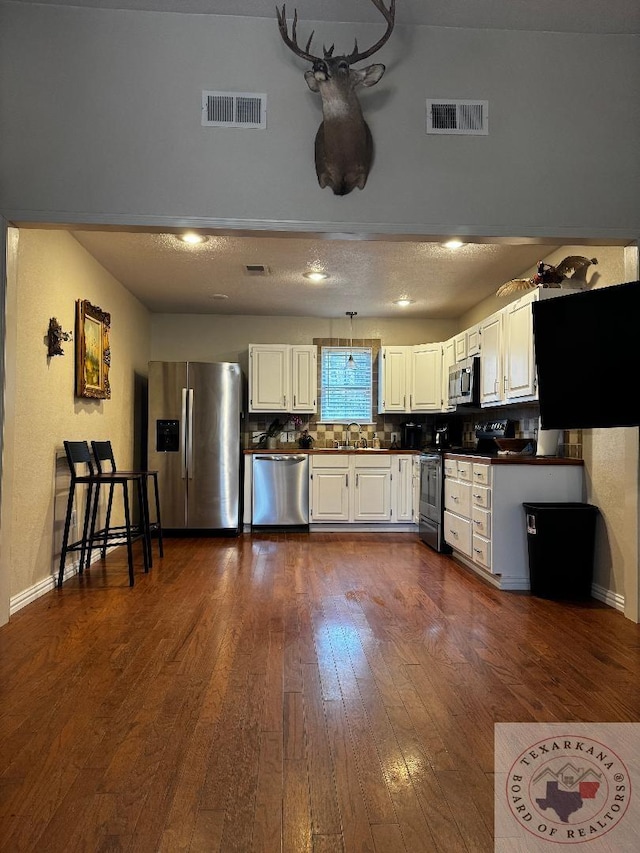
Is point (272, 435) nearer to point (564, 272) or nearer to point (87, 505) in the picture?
point (87, 505)

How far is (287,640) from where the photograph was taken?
303 centimetres

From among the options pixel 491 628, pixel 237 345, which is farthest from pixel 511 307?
pixel 237 345

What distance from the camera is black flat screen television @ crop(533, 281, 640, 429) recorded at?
266cm

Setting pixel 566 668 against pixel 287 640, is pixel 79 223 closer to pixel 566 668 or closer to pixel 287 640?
pixel 287 640

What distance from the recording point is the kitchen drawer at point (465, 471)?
470 centimetres

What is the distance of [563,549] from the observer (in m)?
3.90

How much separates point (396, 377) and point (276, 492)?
1.95 m

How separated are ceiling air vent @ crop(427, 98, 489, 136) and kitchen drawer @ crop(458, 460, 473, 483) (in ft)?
7.91

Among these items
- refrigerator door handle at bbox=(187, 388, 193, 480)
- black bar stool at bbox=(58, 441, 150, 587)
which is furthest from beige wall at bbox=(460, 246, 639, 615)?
refrigerator door handle at bbox=(187, 388, 193, 480)

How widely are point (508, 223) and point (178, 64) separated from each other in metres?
1.89

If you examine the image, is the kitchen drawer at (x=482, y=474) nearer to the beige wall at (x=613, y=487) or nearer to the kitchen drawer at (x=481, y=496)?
the kitchen drawer at (x=481, y=496)

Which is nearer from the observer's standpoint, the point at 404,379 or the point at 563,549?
the point at 563,549

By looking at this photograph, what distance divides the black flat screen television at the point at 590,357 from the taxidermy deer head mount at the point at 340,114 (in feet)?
3.80

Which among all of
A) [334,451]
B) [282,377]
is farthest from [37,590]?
[282,377]
